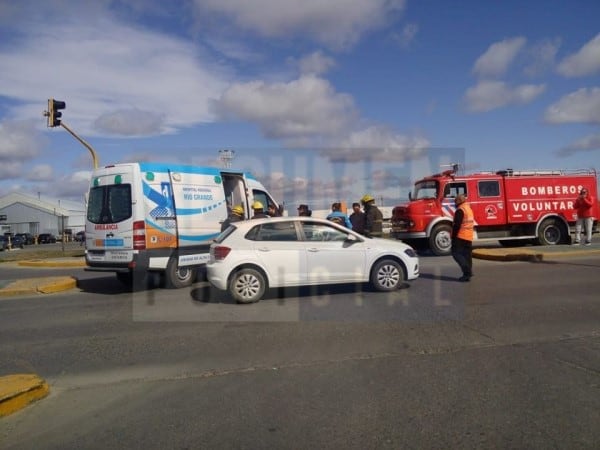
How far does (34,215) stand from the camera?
282 ft

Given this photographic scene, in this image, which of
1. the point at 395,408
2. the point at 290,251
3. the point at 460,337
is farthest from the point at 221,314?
the point at 395,408

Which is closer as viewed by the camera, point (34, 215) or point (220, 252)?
point (220, 252)

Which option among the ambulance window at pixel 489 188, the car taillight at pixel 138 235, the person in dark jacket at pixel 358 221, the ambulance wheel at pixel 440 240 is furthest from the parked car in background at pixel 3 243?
the ambulance window at pixel 489 188

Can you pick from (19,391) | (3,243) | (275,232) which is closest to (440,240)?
(275,232)

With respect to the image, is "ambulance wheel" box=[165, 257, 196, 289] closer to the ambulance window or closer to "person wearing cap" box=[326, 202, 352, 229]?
"person wearing cap" box=[326, 202, 352, 229]

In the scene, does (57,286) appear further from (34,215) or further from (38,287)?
(34,215)

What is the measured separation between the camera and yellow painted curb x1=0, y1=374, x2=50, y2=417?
4.36 m

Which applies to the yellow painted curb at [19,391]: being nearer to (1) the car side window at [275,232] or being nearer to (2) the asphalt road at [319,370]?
(2) the asphalt road at [319,370]

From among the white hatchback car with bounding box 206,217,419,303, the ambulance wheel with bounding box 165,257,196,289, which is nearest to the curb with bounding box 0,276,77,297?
the ambulance wheel with bounding box 165,257,196,289

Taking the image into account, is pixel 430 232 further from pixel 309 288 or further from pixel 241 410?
pixel 241 410

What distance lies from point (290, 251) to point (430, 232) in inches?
316

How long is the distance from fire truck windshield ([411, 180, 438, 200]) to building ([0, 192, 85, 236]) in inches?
3047

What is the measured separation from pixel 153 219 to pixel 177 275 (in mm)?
1386

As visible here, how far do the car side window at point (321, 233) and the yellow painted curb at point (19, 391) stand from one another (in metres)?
4.96
